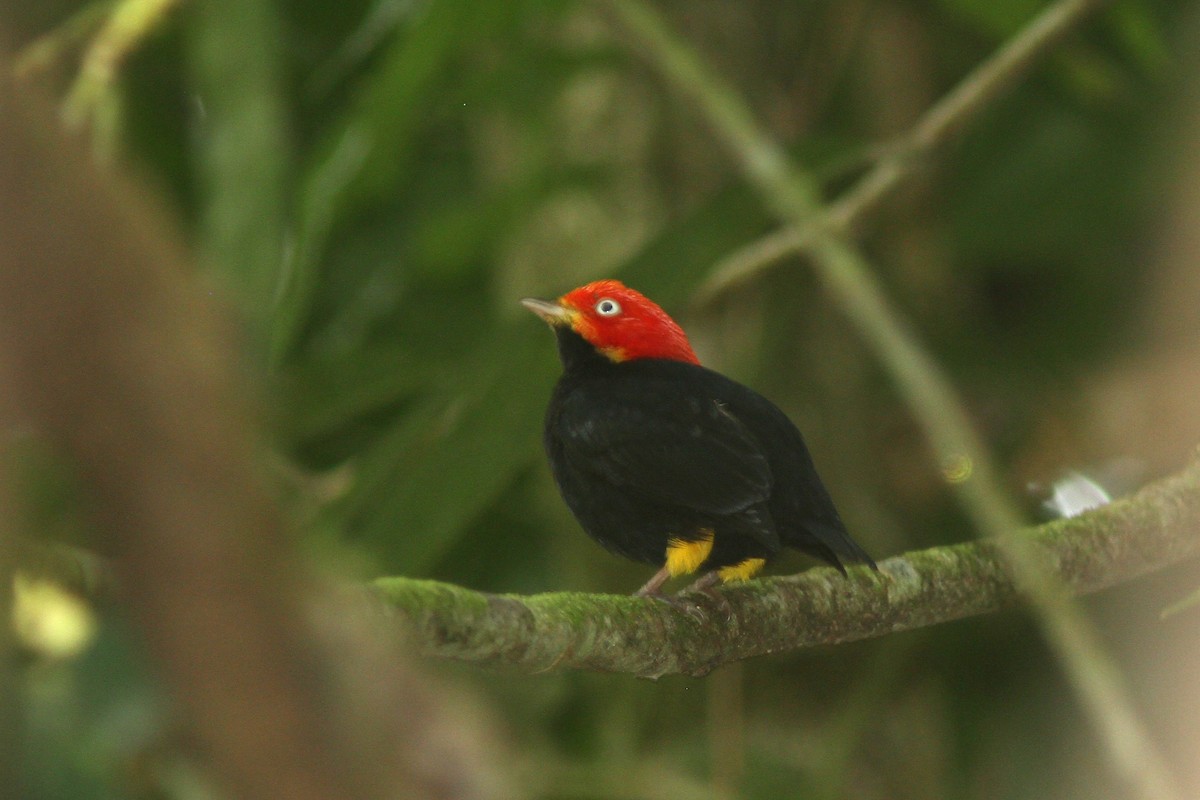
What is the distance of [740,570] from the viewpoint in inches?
101

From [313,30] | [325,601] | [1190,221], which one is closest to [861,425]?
[1190,221]

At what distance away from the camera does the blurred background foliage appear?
10.0 ft

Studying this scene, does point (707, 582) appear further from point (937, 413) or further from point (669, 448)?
point (937, 413)

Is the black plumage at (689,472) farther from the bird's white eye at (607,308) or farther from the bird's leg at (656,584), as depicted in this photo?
the bird's white eye at (607,308)

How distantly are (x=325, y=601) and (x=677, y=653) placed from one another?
65.4 inches

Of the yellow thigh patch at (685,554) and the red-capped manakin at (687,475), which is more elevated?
the red-capped manakin at (687,475)

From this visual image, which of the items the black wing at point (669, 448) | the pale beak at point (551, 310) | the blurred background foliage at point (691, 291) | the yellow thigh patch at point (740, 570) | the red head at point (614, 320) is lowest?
the yellow thigh patch at point (740, 570)

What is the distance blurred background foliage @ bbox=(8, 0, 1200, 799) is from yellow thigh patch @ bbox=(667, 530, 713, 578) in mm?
470

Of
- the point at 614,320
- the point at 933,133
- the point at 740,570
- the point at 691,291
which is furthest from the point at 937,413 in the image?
the point at 933,133

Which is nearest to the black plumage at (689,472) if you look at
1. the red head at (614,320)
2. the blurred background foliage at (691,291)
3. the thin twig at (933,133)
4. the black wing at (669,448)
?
the black wing at (669,448)

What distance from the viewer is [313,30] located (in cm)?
504

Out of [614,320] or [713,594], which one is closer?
[713,594]

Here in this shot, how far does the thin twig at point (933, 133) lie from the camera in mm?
3227

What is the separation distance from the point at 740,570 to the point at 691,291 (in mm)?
857
